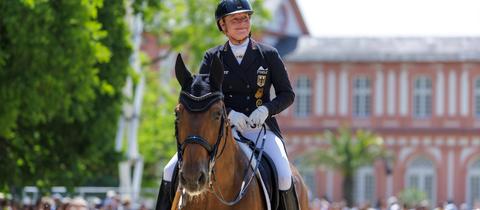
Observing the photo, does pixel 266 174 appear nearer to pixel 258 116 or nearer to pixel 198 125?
pixel 258 116

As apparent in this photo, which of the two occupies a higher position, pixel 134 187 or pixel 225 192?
pixel 225 192

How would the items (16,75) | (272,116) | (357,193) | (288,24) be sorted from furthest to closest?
1. (288,24)
2. (357,193)
3. (16,75)
4. (272,116)

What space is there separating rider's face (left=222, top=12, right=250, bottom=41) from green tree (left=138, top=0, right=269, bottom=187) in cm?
3633

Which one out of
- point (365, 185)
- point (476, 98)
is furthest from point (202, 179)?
point (476, 98)

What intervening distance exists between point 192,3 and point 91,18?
1053 inches

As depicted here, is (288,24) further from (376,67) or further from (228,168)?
(228,168)

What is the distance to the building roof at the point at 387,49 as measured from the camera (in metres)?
81.2

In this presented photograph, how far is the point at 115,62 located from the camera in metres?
30.4

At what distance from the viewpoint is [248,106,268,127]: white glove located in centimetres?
1088

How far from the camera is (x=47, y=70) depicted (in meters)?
25.5

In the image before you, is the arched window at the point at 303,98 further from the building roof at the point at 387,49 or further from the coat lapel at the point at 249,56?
the coat lapel at the point at 249,56

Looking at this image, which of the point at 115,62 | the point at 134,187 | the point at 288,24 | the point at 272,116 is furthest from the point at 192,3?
the point at 272,116

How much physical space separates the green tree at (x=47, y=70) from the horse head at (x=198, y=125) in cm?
1464

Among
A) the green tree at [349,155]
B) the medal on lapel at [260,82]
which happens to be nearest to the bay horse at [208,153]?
the medal on lapel at [260,82]
